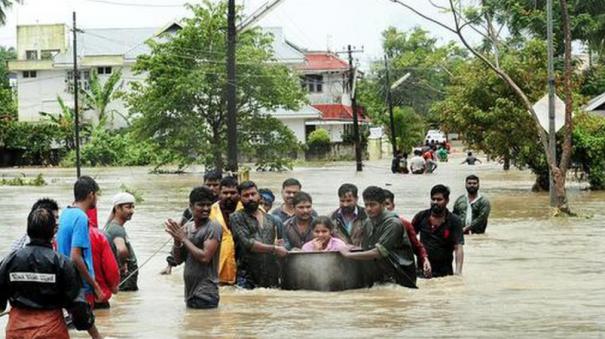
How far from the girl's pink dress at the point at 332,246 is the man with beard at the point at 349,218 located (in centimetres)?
21

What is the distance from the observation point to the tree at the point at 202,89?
57.1 m

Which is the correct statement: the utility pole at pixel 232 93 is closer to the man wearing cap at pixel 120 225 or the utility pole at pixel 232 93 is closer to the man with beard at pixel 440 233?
the man with beard at pixel 440 233

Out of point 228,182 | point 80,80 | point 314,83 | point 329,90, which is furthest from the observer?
point 329,90

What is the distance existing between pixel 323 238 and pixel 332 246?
0.45 ft

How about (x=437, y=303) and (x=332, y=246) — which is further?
(x=332, y=246)

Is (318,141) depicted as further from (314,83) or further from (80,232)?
(80,232)

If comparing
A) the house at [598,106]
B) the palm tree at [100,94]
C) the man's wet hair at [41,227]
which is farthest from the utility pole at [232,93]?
the palm tree at [100,94]

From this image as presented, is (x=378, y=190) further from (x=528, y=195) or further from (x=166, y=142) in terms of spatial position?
(x=166, y=142)

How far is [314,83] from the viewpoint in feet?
299

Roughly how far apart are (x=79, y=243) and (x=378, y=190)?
4.58 m

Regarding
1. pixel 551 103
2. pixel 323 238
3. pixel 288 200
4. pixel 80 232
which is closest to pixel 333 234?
pixel 323 238

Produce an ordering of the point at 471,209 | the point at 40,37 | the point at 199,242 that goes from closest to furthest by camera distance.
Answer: the point at 199,242 < the point at 471,209 < the point at 40,37

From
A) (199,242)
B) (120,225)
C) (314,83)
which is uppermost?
(314,83)

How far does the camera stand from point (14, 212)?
33.8m
